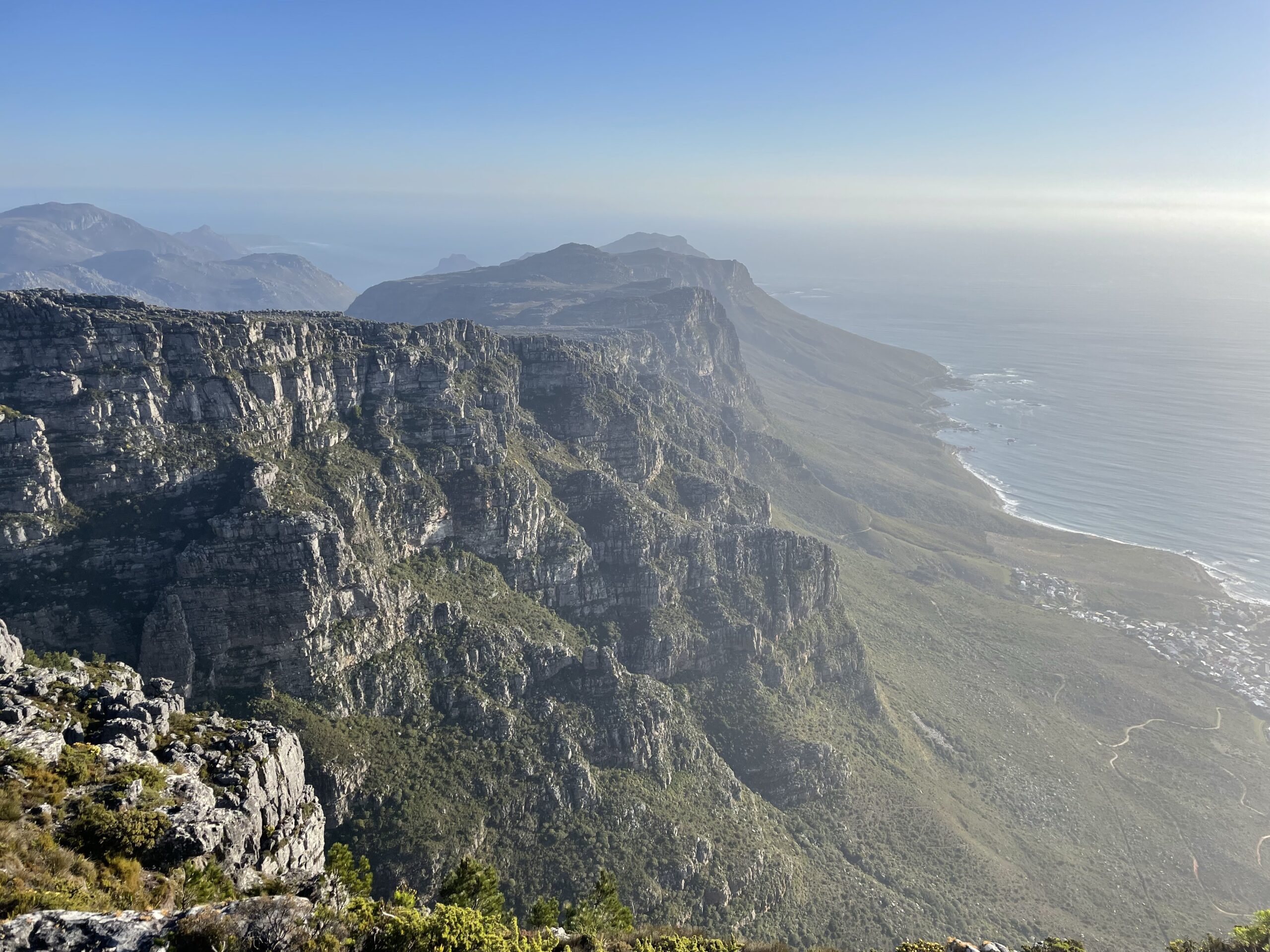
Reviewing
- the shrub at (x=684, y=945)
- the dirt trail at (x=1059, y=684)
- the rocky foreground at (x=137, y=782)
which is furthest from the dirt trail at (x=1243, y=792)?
the rocky foreground at (x=137, y=782)

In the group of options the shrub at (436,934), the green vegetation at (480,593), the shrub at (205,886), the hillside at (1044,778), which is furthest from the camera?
the hillside at (1044,778)

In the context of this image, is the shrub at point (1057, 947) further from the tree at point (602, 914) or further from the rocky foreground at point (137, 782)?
the rocky foreground at point (137, 782)

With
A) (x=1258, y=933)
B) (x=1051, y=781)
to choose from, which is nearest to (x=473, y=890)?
(x=1258, y=933)

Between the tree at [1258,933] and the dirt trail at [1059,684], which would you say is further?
the dirt trail at [1059,684]

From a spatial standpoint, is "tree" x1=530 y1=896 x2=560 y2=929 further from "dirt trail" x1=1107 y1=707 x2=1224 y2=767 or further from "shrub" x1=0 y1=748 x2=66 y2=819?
"dirt trail" x1=1107 y1=707 x2=1224 y2=767

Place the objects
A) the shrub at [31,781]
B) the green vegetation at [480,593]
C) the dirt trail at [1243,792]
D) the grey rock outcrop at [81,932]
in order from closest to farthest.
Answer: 1. the grey rock outcrop at [81,932]
2. the shrub at [31,781]
3. the green vegetation at [480,593]
4. the dirt trail at [1243,792]

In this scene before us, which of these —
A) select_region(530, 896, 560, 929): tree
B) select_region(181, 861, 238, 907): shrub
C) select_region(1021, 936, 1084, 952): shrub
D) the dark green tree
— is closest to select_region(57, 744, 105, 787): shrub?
select_region(181, 861, 238, 907): shrub

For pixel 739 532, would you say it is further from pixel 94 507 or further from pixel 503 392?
pixel 94 507

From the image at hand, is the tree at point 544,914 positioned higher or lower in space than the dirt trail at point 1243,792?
higher

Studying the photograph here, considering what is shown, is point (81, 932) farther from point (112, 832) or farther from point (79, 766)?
point (79, 766)
